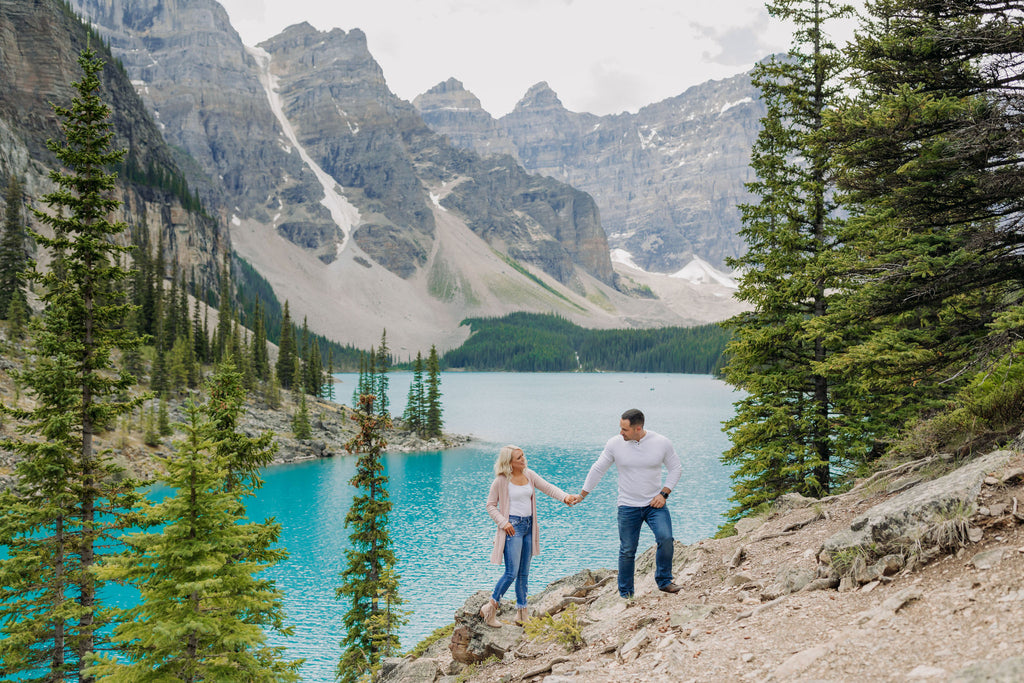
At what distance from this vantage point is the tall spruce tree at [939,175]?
9.88 metres

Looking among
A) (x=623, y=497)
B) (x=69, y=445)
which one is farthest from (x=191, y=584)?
(x=69, y=445)

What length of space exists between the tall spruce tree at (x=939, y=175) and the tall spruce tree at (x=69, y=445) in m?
16.0

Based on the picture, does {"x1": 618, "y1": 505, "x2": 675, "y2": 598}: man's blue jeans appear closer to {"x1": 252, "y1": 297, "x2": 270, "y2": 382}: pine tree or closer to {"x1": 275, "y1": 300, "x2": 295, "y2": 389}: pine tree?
{"x1": 252, "y1": 297, "x2": 270, "y2": 382}: pine tree

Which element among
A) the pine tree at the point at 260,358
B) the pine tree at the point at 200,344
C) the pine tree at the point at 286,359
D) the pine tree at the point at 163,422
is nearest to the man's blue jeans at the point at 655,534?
the pine tree at the point at 163,422

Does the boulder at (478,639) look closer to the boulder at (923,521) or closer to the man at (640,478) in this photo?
the man at (640,478)

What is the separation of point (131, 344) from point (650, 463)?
42.8 feet

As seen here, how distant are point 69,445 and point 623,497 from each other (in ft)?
41.9

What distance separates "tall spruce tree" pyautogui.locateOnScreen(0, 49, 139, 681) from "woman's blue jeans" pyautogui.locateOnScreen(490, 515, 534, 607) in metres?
9.39

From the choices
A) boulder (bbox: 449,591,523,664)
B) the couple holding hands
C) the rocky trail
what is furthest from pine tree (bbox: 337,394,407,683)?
the couple holding hands

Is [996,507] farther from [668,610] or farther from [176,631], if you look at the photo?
[176,631]

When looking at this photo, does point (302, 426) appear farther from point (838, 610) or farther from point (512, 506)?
point (838, 610)

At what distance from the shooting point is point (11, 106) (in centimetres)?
10381

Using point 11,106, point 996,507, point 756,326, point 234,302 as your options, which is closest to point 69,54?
point 11,106

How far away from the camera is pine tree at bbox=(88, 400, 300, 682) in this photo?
8852mm
